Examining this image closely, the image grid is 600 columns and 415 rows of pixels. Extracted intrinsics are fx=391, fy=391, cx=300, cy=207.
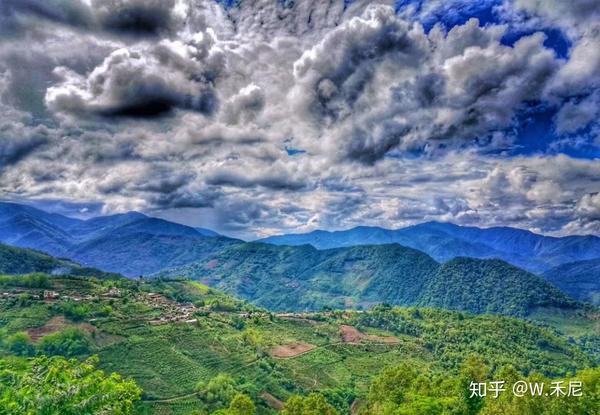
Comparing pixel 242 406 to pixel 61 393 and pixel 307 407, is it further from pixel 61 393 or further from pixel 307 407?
pixel 61 393

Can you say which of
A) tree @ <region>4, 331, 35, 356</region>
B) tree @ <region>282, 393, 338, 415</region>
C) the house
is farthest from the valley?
the house

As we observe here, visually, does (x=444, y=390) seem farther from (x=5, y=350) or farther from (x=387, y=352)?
(x=387, y=352)

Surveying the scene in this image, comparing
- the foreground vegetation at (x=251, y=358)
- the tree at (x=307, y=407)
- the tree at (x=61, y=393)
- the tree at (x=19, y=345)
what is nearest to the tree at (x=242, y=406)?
the foreground vegetation at (x=251, y=358)

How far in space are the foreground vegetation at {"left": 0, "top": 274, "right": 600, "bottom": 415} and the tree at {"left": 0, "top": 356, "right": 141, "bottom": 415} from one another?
13 cm

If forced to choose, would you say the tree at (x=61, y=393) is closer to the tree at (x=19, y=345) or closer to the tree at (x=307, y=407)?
A: the tree at (x=307, y=407)

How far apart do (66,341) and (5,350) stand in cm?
1301

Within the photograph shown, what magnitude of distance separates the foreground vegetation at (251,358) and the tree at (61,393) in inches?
4.9

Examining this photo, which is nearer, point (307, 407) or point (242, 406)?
point (307, 407)

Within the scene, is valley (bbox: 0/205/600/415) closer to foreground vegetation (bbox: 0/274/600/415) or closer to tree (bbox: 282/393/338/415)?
tree (bbox: 282/393/338/415)

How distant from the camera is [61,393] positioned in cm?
2384

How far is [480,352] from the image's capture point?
159375 millimetres

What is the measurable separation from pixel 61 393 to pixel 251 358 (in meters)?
104

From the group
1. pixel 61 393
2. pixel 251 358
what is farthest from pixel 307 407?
pixel 251 358

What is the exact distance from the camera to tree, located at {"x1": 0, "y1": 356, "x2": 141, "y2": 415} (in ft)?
76.0
